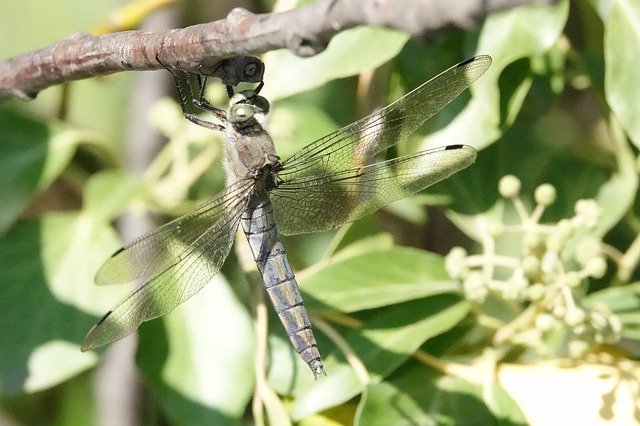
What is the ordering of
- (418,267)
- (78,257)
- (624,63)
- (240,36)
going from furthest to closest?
(78,257) → (418,267) → (624,63) → (240,36)

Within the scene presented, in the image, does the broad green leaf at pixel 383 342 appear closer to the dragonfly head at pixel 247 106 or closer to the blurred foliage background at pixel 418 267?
the blurred foliage background at pixel 418 267

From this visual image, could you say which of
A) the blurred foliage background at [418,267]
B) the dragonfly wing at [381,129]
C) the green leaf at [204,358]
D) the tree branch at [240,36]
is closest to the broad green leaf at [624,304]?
the blurred foliage background at [418,267]

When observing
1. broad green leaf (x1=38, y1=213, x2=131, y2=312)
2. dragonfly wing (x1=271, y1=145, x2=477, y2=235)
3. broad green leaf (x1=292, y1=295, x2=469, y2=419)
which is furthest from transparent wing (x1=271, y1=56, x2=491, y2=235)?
broad green leaf (x1=38, y1=213, x2=131, y2=312)

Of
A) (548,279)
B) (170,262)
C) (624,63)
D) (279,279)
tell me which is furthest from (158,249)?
(624,63)

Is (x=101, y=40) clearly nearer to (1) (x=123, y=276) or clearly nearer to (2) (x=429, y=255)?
(1) (x=123, y=276)

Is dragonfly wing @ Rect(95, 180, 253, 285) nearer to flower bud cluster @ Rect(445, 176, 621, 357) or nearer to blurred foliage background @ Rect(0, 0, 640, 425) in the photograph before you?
blurred foliage background @ Rect(0, 0, 640, 425)

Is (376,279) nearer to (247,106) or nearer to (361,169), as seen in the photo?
(361,169)
